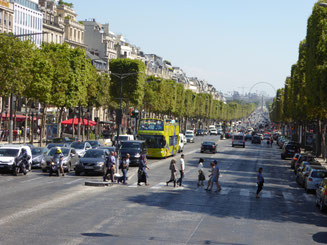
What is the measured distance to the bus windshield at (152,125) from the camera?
59062mm

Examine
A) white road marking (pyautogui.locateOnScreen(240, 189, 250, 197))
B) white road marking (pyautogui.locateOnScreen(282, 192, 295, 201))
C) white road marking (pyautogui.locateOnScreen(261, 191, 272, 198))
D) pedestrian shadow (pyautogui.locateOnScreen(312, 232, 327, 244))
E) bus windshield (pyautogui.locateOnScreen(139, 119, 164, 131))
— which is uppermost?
bus windshield (pyautogui.locateOnScreen(139, 119, 164, 131))

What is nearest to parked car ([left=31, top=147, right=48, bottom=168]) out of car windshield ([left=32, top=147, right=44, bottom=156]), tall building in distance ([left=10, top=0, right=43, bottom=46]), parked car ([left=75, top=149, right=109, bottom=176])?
car windshield ([left=32, top=147, right=44, bottom=156])

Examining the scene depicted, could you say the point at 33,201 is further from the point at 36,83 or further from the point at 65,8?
the point at 65,8

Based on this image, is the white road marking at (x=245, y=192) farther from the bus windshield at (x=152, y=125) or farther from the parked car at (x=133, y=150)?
the bus windshield at (x=152, y=125)

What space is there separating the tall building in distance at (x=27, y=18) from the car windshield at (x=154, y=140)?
45.1 m

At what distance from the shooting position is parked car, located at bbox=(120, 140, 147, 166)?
163 feet

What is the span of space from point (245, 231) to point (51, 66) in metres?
48.4

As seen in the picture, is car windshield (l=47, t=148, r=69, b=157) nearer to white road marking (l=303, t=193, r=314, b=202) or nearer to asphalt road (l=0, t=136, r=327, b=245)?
asphalt road (l=0, t=136, r=327, b=245)

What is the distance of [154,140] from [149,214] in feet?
118

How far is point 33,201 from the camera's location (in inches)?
1006

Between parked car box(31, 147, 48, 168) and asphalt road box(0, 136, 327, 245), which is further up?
parked car box(31, 147, 48, 168)

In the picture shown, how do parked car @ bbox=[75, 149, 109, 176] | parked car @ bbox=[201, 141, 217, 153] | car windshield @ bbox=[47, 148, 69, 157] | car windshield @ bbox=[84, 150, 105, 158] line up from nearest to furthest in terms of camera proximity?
parked car @ bbox=[75, 149, 109, 176] → car windshield @ bbox=[84, 150, 105, 158] → car windshield @ bbox=[47, 148, 69, 157] → parked car @ bbox=[201, 141, 217, 153]

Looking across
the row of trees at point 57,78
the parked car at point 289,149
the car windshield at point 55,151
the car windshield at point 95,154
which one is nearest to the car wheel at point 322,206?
the car windshield at point 95,154

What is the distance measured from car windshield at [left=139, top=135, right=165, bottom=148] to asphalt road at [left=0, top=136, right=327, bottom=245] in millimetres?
20045
